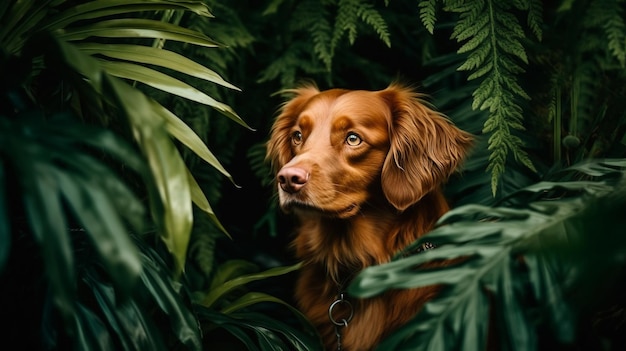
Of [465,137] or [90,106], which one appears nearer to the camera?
[90,106]

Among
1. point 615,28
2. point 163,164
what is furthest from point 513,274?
point 615,28

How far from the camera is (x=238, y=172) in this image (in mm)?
3004

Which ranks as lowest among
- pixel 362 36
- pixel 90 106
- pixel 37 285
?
pixel 37 285

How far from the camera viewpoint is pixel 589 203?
1183mm

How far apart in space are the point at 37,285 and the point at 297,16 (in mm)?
1555

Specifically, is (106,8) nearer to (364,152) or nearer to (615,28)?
(364,152)

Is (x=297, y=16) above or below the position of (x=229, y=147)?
above

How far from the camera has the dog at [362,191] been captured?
1.74m

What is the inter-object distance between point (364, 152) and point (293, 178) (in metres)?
0.28

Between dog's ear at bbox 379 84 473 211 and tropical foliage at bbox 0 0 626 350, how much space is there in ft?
0.53

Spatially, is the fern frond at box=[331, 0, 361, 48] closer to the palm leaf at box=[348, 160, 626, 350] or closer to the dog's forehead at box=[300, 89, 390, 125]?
the dog's forehead at box=[300, 89, 390, 125]

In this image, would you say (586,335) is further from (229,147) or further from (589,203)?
(229,147)

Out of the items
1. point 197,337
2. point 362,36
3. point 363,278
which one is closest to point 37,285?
point 197,337

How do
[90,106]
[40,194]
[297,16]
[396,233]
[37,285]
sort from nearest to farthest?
[40,194]
[37,285]
[90,106]
[396,233]
[297,16]
